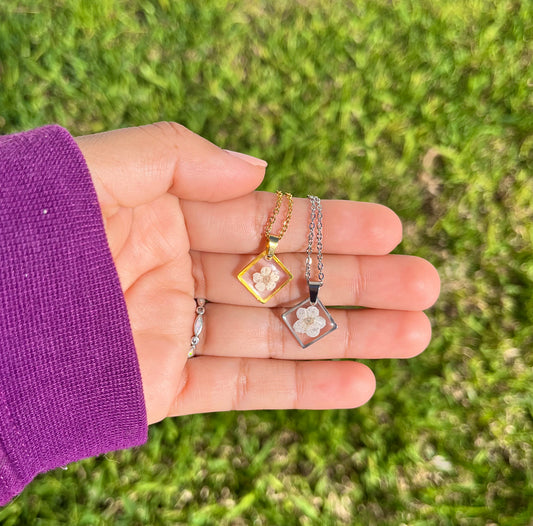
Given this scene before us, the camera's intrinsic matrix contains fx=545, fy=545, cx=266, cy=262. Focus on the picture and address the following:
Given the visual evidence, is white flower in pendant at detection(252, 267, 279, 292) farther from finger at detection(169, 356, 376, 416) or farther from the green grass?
the green grass

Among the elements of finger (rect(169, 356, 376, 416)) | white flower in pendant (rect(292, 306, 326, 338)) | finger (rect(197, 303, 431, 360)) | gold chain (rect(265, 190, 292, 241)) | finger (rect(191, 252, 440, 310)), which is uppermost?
gold chain (rect(265, 190, 292, 241))

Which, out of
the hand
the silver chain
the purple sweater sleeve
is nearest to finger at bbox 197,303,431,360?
the hand

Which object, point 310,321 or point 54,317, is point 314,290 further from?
point 54,317

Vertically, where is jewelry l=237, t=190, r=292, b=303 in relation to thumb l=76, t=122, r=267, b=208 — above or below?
below

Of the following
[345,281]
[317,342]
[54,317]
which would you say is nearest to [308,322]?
[317,342]

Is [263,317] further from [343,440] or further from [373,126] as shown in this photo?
[373,126]

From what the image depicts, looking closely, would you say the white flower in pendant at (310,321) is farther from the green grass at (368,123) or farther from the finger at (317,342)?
the green grass at (368,123)
